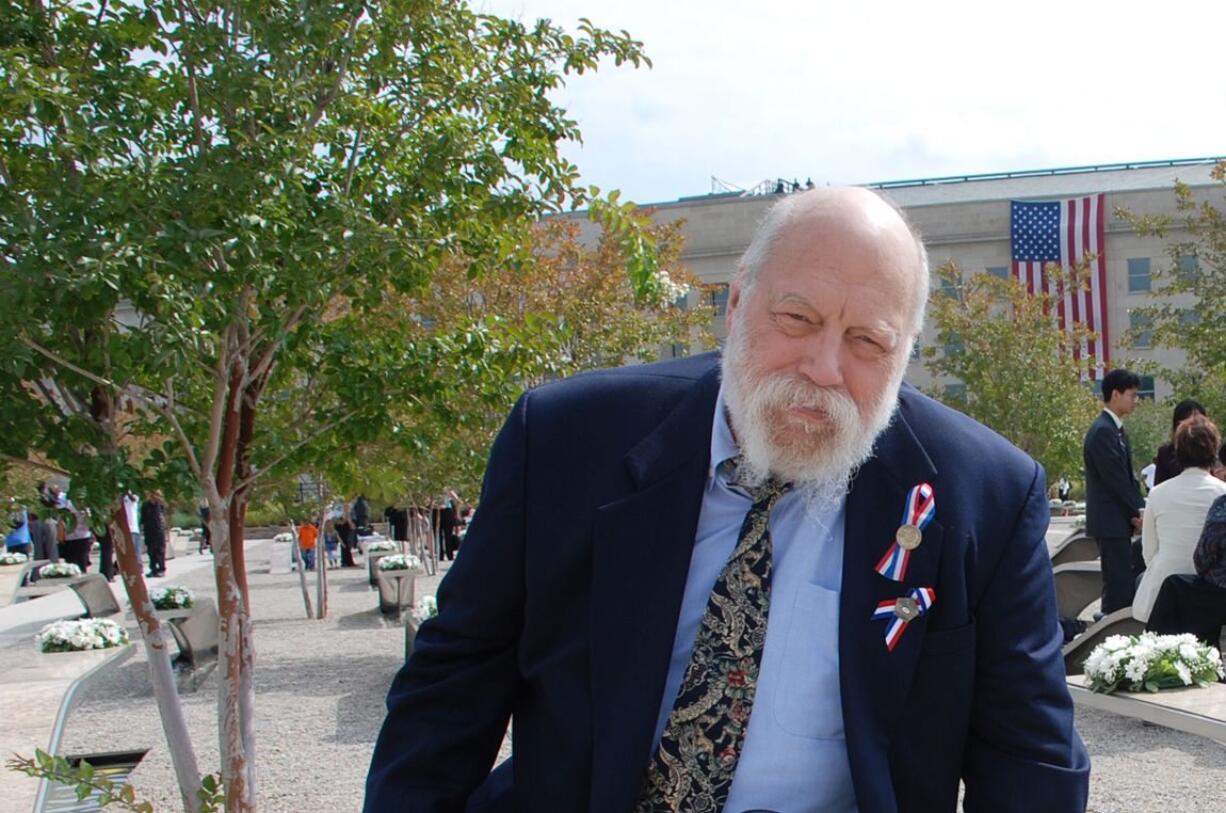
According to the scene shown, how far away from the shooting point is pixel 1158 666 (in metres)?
6.64

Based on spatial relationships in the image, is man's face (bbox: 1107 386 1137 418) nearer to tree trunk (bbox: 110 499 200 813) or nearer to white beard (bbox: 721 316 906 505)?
tree trunk (bbox: 110 499 200 813)

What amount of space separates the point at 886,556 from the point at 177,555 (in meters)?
37.1

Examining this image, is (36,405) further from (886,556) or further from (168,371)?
(886,556)

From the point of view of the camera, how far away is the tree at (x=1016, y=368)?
2666 cm

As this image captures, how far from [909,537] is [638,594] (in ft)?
1.48

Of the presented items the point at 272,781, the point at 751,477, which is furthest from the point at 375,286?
the point at 272,781

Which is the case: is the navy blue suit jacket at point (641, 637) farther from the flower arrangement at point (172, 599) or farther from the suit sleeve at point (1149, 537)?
the flower arrangement at point (172, 599)

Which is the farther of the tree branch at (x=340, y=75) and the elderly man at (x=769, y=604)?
the tree branch at (x=340, y=75)

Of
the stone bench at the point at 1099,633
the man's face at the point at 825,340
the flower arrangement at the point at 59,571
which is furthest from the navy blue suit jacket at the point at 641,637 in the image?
the flower arrangement at the point at 59,571

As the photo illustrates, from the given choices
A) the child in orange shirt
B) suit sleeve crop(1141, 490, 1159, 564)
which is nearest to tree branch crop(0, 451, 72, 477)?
suit sleeve crop(1141, 490, 1159, 564)

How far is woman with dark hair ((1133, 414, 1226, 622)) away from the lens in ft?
27.6

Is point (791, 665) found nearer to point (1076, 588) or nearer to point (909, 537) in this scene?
point (909, 537)

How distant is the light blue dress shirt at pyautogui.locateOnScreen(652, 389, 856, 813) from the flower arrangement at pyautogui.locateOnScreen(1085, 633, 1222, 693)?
509 cm

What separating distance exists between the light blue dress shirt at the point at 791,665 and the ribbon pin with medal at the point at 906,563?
84 millimetres
